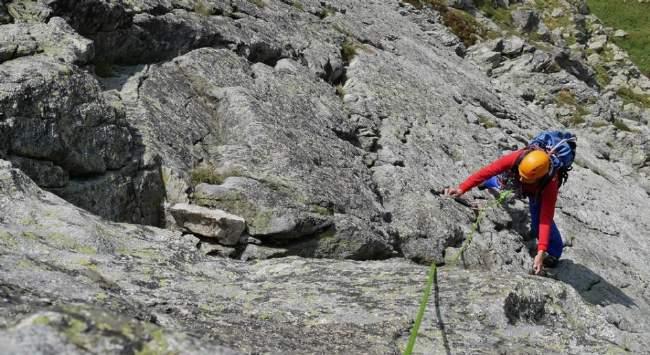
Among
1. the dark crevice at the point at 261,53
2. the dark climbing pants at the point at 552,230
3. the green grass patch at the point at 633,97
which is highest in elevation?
the dark crevice at the point at 261,53

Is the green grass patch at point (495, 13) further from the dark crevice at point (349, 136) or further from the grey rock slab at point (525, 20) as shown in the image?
the dark crevice at point (349, 136)

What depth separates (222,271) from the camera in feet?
21.7

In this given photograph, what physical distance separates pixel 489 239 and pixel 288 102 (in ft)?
18.8

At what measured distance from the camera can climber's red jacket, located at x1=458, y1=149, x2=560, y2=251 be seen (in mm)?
11055

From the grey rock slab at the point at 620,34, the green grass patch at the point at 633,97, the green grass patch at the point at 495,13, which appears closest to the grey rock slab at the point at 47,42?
the green grass patch at the point at 495,13

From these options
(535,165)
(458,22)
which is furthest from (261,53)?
(458,22)

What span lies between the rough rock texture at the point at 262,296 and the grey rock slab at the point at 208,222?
1.20 metres

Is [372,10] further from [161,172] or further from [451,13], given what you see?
[161,172]

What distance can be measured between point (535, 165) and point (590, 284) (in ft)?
12.9

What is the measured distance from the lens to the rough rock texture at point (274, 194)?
17.0 feet

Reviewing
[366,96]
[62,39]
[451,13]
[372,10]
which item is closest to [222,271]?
[62,39]

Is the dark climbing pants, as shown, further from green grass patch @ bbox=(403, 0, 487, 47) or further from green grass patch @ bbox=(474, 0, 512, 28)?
green grass patch @ bbox=(474, 0, 512, 28)

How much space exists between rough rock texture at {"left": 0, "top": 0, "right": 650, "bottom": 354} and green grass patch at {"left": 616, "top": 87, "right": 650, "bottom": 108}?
19.9 meters

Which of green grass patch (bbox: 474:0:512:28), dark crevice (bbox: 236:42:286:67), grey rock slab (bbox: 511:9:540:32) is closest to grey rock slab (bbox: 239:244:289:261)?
dark crevice (bbox: 236:42:286:67)
